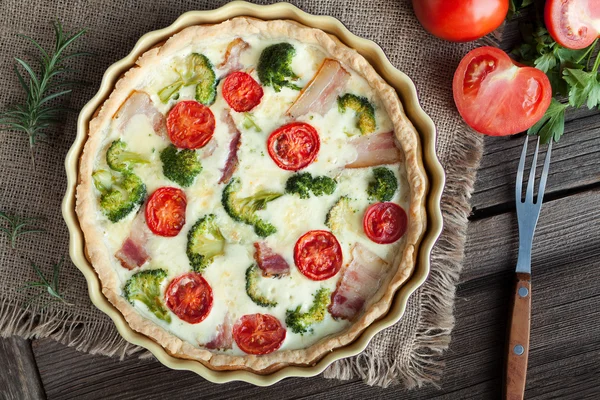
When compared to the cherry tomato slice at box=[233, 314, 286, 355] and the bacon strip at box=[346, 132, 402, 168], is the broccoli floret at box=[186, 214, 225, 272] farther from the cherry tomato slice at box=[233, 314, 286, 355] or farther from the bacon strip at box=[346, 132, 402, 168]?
the bacon strip at box=[346, 132, 402, 168]

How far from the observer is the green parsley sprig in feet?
9.83

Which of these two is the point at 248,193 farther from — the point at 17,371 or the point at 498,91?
the point at 17,371

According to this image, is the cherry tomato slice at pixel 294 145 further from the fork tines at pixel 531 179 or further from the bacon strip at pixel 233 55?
the fork tines at pixel 531 179

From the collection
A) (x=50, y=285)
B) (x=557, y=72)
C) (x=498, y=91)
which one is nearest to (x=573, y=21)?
(x=557, y=72)

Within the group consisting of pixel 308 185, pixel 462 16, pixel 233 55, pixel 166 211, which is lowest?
pixel 166 211

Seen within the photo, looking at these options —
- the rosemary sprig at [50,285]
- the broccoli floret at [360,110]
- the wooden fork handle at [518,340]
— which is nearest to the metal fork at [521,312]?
the wooden fork handle at [518,340]

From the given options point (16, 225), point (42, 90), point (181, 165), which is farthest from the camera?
point (16, 225)

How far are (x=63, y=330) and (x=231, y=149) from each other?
131 centimetres

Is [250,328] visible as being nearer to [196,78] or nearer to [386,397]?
[386,397]

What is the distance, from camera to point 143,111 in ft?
9.04

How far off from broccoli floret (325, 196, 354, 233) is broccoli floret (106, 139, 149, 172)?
875 mm

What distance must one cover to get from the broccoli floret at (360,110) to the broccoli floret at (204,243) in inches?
31.0

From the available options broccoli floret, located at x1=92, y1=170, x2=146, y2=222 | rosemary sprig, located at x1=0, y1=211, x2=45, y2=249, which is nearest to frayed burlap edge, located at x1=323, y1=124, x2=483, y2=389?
broccoli floret, located at x1=92, y1=170, x2=146, y2=222

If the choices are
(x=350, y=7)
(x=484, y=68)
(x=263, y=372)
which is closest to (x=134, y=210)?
(x=263, y=372)
